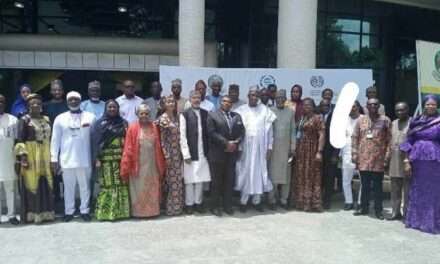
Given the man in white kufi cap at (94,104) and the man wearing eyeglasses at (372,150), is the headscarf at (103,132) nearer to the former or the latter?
the man in white kufi cap at (94,104)

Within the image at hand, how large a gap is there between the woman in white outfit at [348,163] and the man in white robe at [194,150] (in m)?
2.09

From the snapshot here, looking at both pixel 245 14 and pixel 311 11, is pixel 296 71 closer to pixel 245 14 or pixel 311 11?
pixel 311 11

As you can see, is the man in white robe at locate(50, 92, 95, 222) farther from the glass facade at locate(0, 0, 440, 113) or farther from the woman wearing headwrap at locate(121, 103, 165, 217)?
the glass facade at locate(0, 0, 440, 113)

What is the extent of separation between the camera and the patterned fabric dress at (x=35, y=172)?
6480 mm

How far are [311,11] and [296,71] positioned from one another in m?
1.66

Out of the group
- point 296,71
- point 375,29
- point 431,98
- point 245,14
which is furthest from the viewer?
point 375,29

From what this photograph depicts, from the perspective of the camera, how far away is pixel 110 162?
22.1ft

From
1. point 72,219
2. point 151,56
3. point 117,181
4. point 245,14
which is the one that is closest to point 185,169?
point 117,181

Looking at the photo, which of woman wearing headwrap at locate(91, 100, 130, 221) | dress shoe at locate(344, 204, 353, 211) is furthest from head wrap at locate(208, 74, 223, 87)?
dress shoe at locate(344, 204, 353, 211)

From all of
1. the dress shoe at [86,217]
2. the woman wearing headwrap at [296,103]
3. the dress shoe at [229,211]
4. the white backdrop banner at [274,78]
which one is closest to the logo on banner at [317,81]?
the white backdrop banner at [274,78]

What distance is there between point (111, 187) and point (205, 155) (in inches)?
54.2

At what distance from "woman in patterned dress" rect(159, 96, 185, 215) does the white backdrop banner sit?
1.39 meters

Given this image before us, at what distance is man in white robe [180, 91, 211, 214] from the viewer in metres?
7.00

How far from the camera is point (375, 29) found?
47.9 feet
